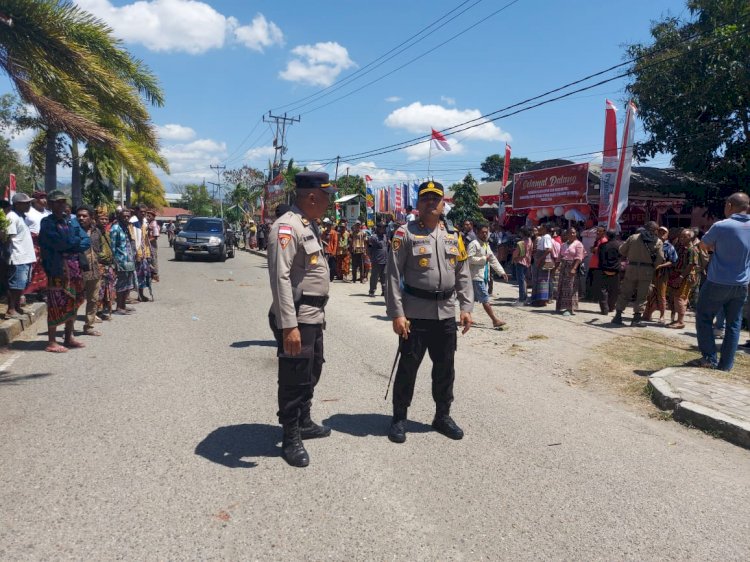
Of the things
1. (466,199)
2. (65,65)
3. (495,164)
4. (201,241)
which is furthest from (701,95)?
(495,164)

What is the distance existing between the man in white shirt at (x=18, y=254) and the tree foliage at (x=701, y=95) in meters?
14.3

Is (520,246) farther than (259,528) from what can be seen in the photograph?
Yes

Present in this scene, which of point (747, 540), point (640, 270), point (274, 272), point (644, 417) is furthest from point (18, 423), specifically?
point (640, 270)

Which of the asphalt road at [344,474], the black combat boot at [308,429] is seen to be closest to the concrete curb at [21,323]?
the asphalt road at [344,474]

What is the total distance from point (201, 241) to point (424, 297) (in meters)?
20.4

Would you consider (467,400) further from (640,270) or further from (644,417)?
(640,270)

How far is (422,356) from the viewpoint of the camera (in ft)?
13.8

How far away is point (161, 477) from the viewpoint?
3463mm

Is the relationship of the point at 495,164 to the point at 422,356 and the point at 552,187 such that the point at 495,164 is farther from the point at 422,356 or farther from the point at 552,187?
the point at 422,356

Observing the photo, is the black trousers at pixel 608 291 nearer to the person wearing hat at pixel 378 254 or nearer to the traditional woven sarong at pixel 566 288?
the traditional woven sarong at pixel 566 288

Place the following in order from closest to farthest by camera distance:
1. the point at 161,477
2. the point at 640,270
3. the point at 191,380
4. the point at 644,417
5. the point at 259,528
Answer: the point at 259,528, the point at 161,477, the point at 644,417, the point at 191,380, the point at 640,270

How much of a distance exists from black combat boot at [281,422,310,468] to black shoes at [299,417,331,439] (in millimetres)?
303

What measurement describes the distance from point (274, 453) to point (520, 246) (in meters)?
9.67

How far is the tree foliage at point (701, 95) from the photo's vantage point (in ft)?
49.2
